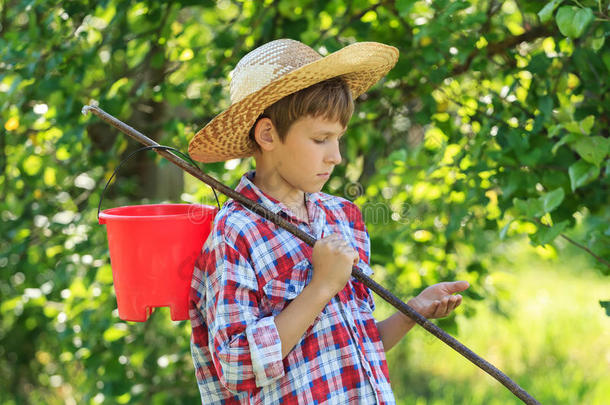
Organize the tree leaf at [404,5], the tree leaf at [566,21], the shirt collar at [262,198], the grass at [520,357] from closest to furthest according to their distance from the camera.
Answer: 1. the shirt collar at [262,198]
2. the tree leaf at [566,21]
3. the tree leaf at [404,5]
4. the grass at [520,357]

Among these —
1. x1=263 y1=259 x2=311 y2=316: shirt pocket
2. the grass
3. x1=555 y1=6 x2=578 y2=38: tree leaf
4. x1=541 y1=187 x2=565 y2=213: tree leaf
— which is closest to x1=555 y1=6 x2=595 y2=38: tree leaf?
x1=555 y1=6 x2=578 y2=38: tree leaf

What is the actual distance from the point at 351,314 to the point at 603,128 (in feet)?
3.93

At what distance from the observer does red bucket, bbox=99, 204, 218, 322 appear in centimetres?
152

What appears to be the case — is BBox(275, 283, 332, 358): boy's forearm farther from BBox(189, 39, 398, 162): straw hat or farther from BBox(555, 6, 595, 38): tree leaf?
BBox(555, 6, 595, 38): tree leaf

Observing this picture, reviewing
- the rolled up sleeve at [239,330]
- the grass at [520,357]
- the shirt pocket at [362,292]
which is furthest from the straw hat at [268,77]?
the grass at [520,357]

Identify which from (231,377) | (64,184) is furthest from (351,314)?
(64,184)

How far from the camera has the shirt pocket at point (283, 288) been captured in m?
1.49

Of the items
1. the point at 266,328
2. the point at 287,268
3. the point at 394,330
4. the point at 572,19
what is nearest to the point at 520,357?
the point at 394,330

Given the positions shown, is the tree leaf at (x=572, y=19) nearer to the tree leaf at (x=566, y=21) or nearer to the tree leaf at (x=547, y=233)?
the tree leaf at (x=566, y=21)

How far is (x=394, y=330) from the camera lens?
173cm

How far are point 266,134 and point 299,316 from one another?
0.45 metres

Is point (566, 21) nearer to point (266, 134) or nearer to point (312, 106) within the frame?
point (312, 106)

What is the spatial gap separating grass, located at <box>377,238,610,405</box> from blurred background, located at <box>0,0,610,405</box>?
0.05 meters

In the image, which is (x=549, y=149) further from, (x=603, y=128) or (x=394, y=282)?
(x=394, y=282)
